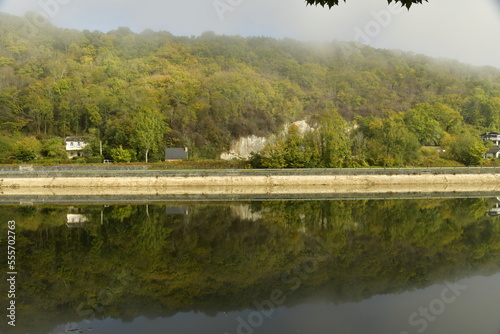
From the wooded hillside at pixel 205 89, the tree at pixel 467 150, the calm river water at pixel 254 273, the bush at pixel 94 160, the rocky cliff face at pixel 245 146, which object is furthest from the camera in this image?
the rocky cliff face at pixel 245 146

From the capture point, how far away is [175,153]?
5097cm

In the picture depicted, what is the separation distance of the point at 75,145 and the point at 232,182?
96.4 ft

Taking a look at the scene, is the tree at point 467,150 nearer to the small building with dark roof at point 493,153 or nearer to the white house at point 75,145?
the small building with dark roof at point 493,153

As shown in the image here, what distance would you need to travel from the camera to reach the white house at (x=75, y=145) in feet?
183

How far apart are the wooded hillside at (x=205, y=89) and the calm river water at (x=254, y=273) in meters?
31.7

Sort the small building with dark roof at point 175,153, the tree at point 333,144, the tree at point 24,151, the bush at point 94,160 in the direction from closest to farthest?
the tree at point 24,151
the tree at point 333,144
the bush at point 94,160
the small building with dark roof at point 175,153

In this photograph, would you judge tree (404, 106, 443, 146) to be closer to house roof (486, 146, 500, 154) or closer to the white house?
house roof (486, 146, 500, 154)

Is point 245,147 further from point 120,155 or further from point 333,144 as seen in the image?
point 120,155

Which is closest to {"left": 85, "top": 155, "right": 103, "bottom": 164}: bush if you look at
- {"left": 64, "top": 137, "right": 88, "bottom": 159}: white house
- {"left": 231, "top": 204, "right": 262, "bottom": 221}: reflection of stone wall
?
{"left": 64, "top": 137, "right": 88, "bottom": 159}: white house

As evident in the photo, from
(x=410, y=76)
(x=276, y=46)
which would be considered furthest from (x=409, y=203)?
(x=276, y=46)

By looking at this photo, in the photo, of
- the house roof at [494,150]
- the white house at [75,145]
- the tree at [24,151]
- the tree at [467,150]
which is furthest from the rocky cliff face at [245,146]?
the house roof at [494,150]

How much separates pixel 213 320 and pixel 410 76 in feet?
359

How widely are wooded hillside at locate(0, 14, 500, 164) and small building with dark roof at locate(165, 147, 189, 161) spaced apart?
1.56 meters

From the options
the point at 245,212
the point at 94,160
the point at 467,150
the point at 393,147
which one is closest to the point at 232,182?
the point at 245,212
